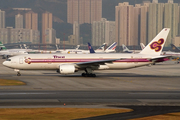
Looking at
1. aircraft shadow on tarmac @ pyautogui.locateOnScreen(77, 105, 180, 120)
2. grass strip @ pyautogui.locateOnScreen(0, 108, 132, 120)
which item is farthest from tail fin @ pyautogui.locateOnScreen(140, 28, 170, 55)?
grass strip @ pyautogui.locateOnScreen(0, 108, 132, 120)

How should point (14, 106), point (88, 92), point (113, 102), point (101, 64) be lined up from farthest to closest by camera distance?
point (101, 64) → point (88, 92) → point (113, 102) → point (14, 106)

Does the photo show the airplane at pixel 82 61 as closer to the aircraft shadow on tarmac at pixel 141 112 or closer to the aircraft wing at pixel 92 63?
the aircraft wing at pixel 92 63

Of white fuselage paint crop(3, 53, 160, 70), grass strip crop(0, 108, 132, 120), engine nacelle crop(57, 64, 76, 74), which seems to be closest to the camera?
grass strip crop(0, 108, 132, 120)

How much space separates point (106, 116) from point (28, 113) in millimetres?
4966

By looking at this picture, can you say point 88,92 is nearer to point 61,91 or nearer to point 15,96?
point 61,91

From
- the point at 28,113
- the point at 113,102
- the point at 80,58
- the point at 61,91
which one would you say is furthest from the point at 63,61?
the point at 28,113

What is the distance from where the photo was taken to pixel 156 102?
2623cm

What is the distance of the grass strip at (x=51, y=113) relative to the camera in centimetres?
2086

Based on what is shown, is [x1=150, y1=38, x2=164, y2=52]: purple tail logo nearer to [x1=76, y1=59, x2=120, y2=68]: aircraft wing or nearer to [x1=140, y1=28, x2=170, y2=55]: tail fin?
[x1=140, y1=28, x2=170, y2=55]: tail fin

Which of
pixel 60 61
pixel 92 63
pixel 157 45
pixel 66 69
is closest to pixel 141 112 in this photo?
pixel 66 69

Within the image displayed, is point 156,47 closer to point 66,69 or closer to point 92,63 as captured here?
point 92,63

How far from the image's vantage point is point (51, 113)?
21938mm

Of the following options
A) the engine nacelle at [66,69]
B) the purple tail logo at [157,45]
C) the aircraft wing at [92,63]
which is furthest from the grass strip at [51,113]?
the purple tail logo at [157,45]

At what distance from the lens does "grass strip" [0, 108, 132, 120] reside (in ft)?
68.4
